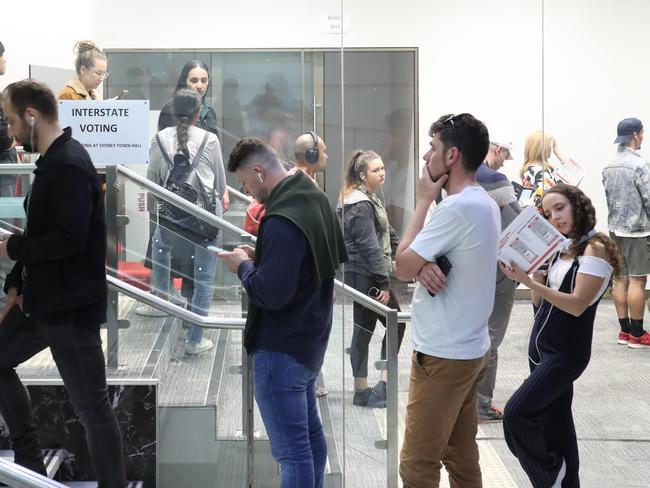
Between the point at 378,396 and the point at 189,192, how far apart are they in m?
1.31

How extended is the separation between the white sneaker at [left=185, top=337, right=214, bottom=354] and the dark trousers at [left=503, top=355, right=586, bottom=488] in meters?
1.23

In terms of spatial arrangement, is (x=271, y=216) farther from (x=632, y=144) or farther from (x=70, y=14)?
(x=632, y=144)

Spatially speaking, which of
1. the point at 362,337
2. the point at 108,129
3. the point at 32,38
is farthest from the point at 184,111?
the point at 362,337

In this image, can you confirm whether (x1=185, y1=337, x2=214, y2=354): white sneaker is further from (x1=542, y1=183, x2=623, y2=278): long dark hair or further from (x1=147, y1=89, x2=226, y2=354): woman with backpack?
(x1=542, y1=183, x2=623, y2=278): long dark hair

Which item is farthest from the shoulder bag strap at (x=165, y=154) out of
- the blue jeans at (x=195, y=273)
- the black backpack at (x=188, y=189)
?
the blue jeans at (x=195, y=273)

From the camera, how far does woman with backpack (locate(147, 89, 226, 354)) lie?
14.3ft

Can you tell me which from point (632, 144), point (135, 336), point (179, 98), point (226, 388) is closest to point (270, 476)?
point (226, 388)

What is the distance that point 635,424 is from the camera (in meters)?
5.61

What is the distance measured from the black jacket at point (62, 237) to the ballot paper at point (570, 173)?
3.00 meters

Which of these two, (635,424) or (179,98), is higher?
(179,98)

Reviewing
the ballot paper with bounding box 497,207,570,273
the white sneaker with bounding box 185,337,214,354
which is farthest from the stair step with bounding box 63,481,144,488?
the ballot paper with bounding box 497,207,570,273

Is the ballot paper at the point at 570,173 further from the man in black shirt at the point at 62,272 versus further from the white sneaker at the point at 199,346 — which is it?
the man in black shirt at the point at 62,272

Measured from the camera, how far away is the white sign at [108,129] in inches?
176

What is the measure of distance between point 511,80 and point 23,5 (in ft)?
8.47
